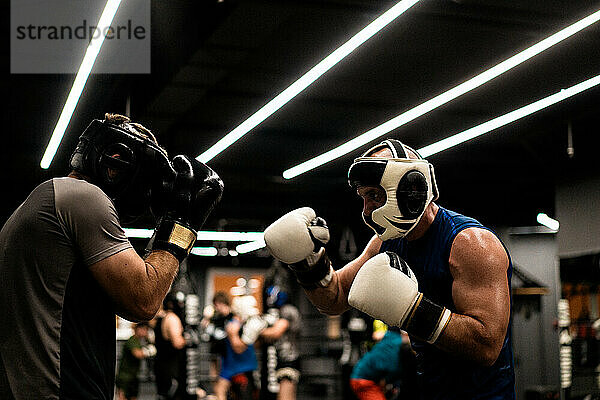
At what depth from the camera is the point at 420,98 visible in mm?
7309

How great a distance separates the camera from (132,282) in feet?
6.15

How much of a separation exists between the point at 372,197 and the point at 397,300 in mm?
431

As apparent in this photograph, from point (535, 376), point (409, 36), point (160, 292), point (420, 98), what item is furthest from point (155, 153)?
point (535, 376)

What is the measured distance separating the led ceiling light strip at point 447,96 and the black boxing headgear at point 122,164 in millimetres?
3344

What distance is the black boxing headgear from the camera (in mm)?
2070

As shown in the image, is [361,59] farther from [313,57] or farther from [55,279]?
[55,279]

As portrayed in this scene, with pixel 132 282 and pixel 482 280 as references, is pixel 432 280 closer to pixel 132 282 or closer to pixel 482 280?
pixel 482 280

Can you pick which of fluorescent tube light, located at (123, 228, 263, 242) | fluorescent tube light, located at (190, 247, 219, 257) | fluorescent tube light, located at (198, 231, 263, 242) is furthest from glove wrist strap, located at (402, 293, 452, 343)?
fluorescent tube light, located at (190, 247, 219, 257)

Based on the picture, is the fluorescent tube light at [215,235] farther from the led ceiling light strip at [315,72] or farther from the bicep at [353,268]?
the bicep at [353,268]

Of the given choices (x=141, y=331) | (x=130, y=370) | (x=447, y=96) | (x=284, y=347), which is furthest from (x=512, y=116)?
(x=141, y=331)

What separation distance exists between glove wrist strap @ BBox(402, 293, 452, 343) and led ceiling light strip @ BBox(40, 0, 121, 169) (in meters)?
2.75

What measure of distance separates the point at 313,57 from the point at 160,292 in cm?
417

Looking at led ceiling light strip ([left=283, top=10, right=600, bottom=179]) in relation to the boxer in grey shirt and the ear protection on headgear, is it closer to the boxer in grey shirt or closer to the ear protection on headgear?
the ear protection on headgear

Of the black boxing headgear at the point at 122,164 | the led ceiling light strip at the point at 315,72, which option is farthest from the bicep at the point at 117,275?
the led ceiling light strip at the point at 315,72
